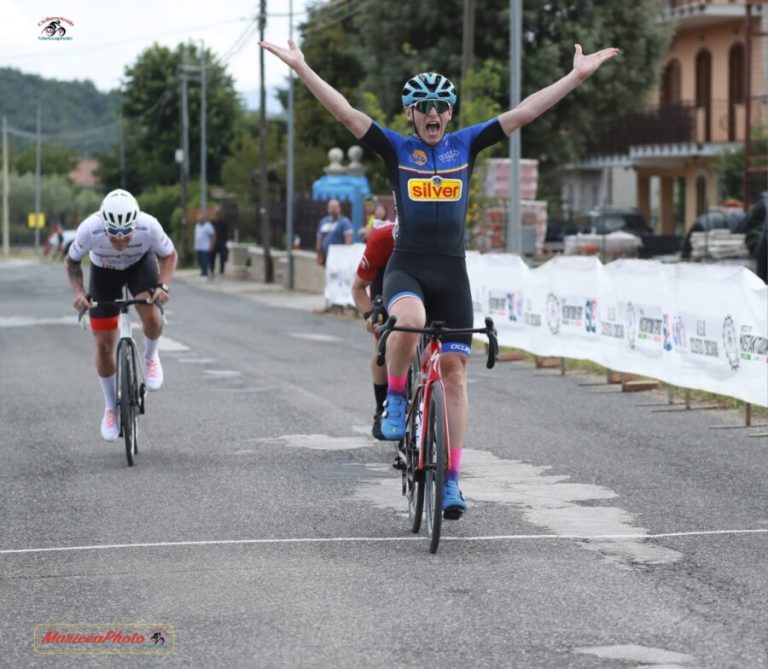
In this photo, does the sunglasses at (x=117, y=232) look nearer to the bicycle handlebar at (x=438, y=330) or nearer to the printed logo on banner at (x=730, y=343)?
the bicycle handlebar at (x=438, y=330)

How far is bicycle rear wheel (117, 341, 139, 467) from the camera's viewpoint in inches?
433

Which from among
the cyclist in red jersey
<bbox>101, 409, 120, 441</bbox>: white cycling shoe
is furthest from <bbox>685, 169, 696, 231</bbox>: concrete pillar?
the cyclist in red jersey

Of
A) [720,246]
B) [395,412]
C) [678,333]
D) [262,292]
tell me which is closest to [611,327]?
[678,333]

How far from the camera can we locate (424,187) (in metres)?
8.16

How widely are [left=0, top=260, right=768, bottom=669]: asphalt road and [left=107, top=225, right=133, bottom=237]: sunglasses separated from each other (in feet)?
4.66

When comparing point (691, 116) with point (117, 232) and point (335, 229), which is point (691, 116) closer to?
point (335, 229)

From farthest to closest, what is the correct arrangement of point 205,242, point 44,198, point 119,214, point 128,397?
point 44,198 → point 205,242 → point 128,397 → point 119,214

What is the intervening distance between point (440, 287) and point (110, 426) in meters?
3.79

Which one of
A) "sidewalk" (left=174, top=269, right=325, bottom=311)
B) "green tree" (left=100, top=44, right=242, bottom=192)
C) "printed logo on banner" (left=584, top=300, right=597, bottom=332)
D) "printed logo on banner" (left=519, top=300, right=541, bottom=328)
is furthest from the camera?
"green tree" (left=100, top=44, right=242, bottom=192)

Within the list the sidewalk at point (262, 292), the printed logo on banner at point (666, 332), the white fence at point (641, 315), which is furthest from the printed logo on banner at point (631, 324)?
the sidewalk at point (262, 292)

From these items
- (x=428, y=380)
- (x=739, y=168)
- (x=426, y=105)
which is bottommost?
(x=428, y=380)

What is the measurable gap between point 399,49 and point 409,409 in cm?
4453

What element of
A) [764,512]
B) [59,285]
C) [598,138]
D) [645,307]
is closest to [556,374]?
[645,307]

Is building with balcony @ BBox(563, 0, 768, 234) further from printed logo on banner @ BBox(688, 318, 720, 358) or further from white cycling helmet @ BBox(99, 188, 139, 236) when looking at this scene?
white cycling helmet @ BBox(99, 188, 139, 236)
